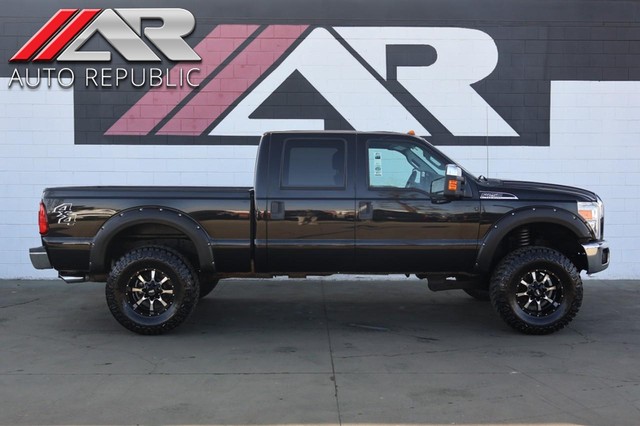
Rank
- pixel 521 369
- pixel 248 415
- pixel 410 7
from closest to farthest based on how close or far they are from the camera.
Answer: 1. pixel 248 415
2. pixel 521 369
3. pixel 410 7

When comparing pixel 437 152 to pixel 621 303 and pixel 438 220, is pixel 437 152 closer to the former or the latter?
pixel 438 220

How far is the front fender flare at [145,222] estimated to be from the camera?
6609mm

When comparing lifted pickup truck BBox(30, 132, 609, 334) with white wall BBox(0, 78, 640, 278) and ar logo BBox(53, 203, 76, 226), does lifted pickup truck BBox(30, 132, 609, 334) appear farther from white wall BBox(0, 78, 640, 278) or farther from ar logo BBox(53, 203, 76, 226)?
white wall BBox(0, 78, 640, 278)

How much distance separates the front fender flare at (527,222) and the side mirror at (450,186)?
0.53 metres

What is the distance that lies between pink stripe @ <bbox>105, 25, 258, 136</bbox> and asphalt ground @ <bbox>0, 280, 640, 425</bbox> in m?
2.90

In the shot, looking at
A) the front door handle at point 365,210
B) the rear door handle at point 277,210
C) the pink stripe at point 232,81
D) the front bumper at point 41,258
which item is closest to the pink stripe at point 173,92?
the pink stripe at point 232,81

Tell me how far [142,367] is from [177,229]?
159 cm

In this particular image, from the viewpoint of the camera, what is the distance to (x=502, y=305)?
673 cm

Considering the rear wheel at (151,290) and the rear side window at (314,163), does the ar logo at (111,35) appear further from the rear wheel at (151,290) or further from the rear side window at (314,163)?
the rear wheel at (151,290)

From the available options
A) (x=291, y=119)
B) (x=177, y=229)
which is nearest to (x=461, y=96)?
(x=291, y=119)

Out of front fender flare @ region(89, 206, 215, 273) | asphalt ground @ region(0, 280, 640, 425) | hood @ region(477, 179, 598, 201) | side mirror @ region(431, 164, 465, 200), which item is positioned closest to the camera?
asphalt ground @ region(0, 280, 640, 425)

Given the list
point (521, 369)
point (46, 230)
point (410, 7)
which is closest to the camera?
point (521, 369)

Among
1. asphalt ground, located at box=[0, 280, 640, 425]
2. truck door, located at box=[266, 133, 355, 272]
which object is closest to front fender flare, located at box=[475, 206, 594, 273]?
asphalt ground, located at box=[0, 280, 640, 425]

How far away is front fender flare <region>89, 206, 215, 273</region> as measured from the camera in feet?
21.7
